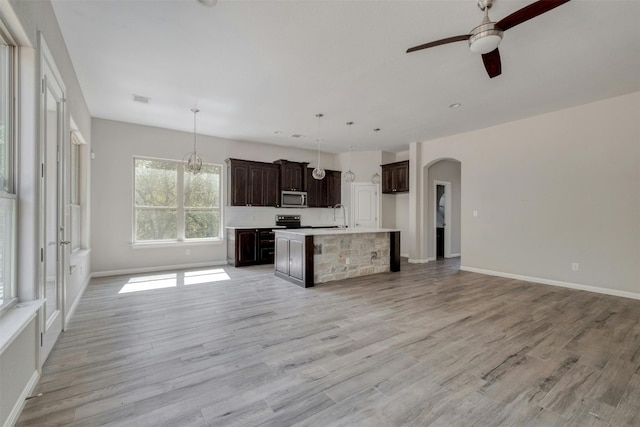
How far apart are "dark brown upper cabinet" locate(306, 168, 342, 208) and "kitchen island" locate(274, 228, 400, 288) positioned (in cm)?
246

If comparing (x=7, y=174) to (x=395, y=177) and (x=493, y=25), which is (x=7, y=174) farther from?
(x=395, y=177)

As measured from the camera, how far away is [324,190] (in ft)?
26.0

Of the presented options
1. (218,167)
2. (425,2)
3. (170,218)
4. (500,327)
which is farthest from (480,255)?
(170,218)

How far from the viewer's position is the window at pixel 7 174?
1800mm

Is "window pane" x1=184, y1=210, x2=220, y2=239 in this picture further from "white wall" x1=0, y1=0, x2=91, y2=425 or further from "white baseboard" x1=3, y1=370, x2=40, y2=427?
"white baseboard" x1=3, y1=370, x2=40, y2=427

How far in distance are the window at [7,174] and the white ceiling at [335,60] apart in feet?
3.01

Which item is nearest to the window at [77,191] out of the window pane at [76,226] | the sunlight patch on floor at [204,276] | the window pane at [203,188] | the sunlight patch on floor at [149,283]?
the window pane at [76,226]

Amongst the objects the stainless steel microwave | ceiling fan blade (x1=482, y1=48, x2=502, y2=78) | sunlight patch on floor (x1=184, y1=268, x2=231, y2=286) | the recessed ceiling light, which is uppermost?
the recessed ceiling light

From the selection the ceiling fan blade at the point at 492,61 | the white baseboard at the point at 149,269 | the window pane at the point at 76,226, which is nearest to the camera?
the ceiling fan blade at the point at 492,61

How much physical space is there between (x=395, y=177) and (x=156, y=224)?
5760 millimetres

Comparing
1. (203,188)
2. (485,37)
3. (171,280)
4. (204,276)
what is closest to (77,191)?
(171,280)

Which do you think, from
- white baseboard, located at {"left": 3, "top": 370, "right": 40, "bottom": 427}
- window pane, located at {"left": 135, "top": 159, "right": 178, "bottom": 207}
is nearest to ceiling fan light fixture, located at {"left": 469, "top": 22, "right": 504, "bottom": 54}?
white baseboard, located at {"left": 3, "top": 370, "right": 40, "bottom": 427}

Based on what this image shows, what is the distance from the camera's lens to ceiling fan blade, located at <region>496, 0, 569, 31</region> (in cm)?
187

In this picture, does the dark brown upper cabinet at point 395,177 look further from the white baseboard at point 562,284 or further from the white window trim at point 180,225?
the white window trim at point 180,225
